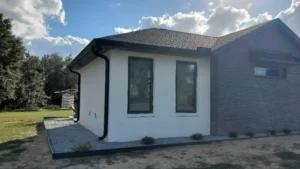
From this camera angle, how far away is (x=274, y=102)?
10148 millimetres

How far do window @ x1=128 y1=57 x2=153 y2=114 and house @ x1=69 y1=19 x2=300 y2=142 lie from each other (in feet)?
0.11

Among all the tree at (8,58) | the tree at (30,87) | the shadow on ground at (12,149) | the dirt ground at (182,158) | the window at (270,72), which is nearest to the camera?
the dirt ground at (182,158)

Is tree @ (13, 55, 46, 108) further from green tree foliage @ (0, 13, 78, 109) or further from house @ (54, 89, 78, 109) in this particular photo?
house @ (54, 89, 78, 109)

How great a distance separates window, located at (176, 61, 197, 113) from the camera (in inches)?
332

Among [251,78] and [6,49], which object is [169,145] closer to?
[251,78]

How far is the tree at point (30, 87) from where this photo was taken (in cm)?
2917

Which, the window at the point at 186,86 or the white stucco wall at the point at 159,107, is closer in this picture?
the white stucco wall at the point at 159,107

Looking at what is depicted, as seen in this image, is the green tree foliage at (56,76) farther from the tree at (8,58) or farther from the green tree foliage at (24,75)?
the tree at (8,58)

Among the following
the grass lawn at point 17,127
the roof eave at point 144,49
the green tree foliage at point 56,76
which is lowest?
the grass lawn at point 17,127

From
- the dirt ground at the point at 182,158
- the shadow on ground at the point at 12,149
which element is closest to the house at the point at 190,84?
the dirt ground at the point at 182,158

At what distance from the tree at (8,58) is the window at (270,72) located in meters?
24.0

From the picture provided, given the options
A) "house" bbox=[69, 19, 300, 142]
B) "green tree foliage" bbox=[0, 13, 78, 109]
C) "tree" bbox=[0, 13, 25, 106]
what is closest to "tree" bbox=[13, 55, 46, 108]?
"green tree foliage" bbox=[0, 13, 78, 109]

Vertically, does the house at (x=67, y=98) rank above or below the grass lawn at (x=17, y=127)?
above

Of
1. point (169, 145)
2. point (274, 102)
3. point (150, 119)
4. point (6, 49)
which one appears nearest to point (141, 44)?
point (150, 119)
